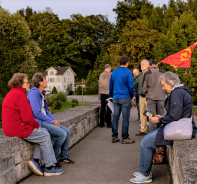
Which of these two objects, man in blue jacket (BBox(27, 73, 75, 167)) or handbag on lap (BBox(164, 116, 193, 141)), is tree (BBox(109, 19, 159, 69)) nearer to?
man in blue jacket (BBox(27, 73, 75, 167))

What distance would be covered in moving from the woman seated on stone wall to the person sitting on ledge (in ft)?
4.68

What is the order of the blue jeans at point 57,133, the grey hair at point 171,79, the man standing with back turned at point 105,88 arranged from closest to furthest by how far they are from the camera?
the grey hair at point 171,79 < the blue jeans at point 57,133 < the man standing with back turned at point 105,88

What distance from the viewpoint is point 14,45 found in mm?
21656

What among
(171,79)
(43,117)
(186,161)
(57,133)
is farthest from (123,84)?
(186,161)

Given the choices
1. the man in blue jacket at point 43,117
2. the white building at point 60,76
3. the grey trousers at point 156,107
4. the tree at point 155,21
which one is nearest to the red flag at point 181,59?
the grey trousers at point 156,107

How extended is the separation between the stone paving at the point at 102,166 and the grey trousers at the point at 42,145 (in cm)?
30

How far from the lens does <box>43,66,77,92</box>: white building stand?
251ft

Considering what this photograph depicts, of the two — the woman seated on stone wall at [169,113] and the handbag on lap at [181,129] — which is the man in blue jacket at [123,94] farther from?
the handbag on lap at [181,129]

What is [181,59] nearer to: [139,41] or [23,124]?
[23,124]

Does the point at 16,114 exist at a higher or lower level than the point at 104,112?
higher

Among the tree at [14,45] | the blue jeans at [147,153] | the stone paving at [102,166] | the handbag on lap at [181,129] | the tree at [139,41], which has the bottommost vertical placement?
the stone paving at [102,166]

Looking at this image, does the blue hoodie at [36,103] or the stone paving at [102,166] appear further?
the blue hoodie at [36,103]

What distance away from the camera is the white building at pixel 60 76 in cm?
7638

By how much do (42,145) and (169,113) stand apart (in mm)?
2087
